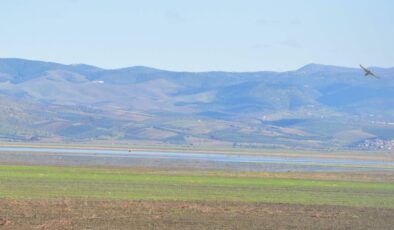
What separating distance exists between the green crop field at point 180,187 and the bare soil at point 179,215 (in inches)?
142

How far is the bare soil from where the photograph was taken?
44.0 metres

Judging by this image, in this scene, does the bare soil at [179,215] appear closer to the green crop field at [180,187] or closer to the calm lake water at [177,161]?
the green crop field at [180,187]

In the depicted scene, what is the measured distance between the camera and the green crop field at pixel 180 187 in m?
58.3

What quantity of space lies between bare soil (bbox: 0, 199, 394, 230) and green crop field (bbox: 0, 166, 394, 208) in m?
3.61

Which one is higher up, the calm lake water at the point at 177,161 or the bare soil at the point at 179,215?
the bare soil at the point at 179,215

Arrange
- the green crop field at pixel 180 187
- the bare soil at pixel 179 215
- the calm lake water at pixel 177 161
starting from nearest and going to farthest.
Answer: the bare soil at pixel 179 215, the green crop field at pixel 180 187, the calm lake water at pixel 177 161

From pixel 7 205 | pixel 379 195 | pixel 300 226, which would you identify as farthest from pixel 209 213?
pixel 379 195

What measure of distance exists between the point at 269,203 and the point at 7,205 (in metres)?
14.0

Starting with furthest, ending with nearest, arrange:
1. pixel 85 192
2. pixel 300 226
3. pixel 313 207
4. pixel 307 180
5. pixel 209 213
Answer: pixel 307 180
pixel 85 192
pixel 313 207
pixel 209 213
pixel 300 226

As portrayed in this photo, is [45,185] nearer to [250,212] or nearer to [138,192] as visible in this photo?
[138,192]

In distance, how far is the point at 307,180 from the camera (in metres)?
83.4

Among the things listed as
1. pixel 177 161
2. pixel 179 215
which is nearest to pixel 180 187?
pixel 179 215

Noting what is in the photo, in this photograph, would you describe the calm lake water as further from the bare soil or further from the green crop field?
the bare soil

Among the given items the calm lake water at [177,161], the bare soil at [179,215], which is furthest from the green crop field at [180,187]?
the calm lake water at [177,161]
